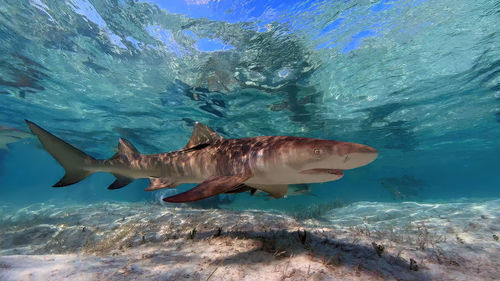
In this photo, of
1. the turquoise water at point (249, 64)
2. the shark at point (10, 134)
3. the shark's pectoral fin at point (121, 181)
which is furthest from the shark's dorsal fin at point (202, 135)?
the shark at point (10, 134)

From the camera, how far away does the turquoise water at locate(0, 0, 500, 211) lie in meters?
8.73

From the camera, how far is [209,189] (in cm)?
263

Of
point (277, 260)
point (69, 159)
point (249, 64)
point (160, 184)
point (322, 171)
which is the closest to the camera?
point (277, 260)

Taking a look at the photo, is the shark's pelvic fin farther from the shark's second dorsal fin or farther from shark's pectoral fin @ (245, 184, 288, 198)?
the shark's second dorsal fin

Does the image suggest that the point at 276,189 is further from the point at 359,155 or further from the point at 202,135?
the point at 202,135

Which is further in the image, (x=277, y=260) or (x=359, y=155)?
(x=277, y=260)

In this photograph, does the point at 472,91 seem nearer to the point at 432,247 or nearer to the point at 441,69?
the point at 441,69

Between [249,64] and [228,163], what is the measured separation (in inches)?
358

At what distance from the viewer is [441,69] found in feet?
39.1

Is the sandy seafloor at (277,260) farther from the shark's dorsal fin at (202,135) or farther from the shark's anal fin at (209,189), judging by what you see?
the shark's dorsal fin at (202,135)

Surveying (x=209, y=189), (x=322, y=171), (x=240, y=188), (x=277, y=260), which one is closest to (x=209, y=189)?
(x=209, y=189)

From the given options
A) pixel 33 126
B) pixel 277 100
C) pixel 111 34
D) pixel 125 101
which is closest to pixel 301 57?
pixel 277 100

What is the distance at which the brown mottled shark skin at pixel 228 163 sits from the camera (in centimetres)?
246

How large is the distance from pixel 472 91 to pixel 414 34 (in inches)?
367
